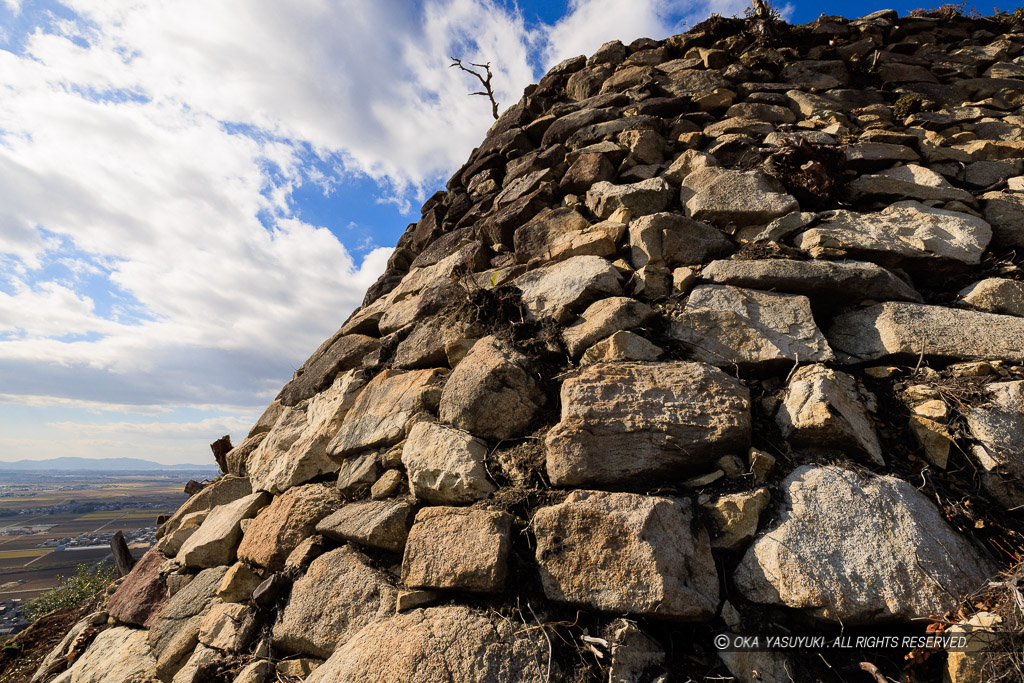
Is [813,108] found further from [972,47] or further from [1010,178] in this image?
[972,47]

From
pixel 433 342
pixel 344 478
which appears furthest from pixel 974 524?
pixel 344 478

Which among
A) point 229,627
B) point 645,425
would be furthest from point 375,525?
point 645,425

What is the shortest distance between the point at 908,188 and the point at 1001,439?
2540 millimetres

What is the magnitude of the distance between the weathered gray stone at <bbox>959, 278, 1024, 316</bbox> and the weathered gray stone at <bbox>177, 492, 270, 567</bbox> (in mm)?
5309

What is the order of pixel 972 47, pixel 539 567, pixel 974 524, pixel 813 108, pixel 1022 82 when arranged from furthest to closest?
1. pixel 972 47
2. pixel 1022 82
3. pixel 813 108
4. pixel 539 567
5. pixel 974 524

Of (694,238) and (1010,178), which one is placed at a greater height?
(1010,178)

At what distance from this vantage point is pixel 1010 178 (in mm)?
4031

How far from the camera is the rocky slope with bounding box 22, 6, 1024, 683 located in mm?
2049

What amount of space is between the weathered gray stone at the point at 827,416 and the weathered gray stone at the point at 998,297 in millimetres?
1224

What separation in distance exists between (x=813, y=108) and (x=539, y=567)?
541 centimetres

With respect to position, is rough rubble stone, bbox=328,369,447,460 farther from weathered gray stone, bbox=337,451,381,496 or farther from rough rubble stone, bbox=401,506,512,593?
rough rubble stone, bbox=401,506,512,593

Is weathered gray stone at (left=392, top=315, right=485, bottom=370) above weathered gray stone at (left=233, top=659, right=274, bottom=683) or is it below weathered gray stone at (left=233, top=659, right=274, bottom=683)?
above

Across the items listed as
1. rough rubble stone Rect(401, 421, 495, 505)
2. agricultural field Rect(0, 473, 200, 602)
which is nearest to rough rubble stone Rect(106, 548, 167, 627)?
rough rubble stone Rect(401, 421, 495, 505)

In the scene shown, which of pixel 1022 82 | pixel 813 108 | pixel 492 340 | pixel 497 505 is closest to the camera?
pixel 497 505
